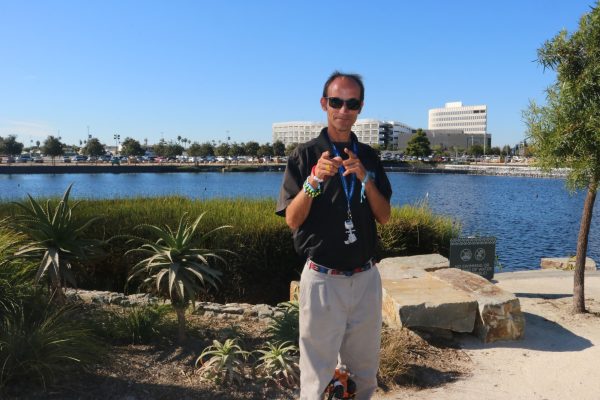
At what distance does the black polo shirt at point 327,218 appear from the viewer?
266 cm

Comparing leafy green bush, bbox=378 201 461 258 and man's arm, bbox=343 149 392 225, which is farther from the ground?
man's arm, bbox=343 149 392 225

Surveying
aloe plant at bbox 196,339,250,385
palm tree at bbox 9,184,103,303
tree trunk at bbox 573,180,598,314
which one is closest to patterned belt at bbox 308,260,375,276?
aloe plant at bbox 196,339,250,385

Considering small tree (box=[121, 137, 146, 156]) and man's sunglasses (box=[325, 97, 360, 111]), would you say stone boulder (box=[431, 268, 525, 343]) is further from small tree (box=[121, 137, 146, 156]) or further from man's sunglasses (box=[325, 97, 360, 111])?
small tree (box=[121, 137, 146, 156])

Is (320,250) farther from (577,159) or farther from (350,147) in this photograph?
(577,159)

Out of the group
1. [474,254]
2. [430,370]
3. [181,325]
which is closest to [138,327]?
[181,325]

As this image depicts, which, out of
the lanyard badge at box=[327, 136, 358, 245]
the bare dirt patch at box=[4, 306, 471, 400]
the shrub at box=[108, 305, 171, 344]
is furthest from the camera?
the shrub at box=[108, 305, 171, 344]

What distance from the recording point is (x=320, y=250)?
2.66 metres

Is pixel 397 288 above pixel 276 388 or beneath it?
above

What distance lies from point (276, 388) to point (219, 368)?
1.55 ft

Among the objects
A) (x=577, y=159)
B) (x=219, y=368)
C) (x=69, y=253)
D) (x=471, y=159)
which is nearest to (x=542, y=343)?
(x=577, y=159)

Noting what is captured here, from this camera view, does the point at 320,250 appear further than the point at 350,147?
No

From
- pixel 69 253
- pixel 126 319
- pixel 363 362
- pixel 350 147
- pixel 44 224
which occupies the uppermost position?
pixel 350 147

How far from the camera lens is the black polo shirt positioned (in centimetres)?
266

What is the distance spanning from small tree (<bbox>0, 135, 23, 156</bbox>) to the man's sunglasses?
12134cm
